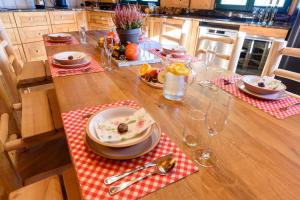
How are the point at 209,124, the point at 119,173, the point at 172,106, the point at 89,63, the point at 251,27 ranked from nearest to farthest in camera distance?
1. the point at 119,173
2. the point at 209,124
3. the point at 172,106
4. the point at 89,63
5. the point at 251,27

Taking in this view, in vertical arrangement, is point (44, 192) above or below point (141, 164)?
below

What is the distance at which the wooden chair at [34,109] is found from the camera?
3.42 feet

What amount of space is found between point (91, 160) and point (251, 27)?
2.48m

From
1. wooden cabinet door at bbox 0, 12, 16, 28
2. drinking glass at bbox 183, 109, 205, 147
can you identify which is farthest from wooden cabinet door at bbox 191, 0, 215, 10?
drinking glass at bbox 183, 109, 205, 147

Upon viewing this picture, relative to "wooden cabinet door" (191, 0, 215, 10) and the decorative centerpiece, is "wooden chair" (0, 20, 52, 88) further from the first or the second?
"wooden cabinet door" (191, 0, 215, 10)

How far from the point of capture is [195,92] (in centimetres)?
100

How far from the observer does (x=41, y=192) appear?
751 mm

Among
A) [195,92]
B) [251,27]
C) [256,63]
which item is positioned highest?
[251,27]

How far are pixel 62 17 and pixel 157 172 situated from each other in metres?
3.86

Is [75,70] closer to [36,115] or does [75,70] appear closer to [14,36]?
[36,115]

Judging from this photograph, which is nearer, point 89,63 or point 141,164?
point 141,164

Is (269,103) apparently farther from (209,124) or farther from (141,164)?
(141,164)

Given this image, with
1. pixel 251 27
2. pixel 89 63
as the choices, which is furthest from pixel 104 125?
pixel 251 27

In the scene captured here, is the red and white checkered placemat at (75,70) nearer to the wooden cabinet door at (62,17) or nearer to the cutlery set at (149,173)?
the cutlery set at (149,173)
